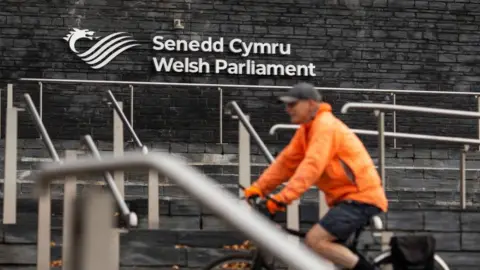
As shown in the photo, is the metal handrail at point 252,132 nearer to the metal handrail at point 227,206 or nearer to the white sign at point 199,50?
the metal handrail at point 227,206

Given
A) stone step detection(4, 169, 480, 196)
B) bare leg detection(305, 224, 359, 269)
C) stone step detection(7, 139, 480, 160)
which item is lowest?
bare leg detection(305, 224, 359, 269)

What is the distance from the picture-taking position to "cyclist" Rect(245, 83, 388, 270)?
6.31 meters

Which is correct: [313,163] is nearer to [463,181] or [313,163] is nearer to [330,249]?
[330,249]

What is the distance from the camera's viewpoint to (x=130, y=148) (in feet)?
38.2

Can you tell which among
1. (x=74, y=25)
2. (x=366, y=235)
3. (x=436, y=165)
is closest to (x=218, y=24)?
(x=74, y=25)

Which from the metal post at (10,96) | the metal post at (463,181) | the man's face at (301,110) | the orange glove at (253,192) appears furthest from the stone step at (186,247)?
the metal post at (10,96)

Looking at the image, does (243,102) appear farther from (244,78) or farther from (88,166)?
(88,166)

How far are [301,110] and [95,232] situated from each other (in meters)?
2.76

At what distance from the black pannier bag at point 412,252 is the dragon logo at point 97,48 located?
9939 millimetres

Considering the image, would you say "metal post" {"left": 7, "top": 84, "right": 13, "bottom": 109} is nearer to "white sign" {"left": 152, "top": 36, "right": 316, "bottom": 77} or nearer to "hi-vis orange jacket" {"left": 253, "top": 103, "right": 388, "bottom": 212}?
"hi-vis orange jacket" {"left": 253, "top": 103, "right": 388, "bottom": 212}

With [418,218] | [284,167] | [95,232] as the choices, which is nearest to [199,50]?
[418,218]

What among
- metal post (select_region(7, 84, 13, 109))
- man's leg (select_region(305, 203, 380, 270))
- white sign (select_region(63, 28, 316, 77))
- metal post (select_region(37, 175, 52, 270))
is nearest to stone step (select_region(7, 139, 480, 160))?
metal post (select_region(7, 84, 13, 109))

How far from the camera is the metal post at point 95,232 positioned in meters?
3.87

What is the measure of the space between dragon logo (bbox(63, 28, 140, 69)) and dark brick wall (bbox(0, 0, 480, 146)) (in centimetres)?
8
